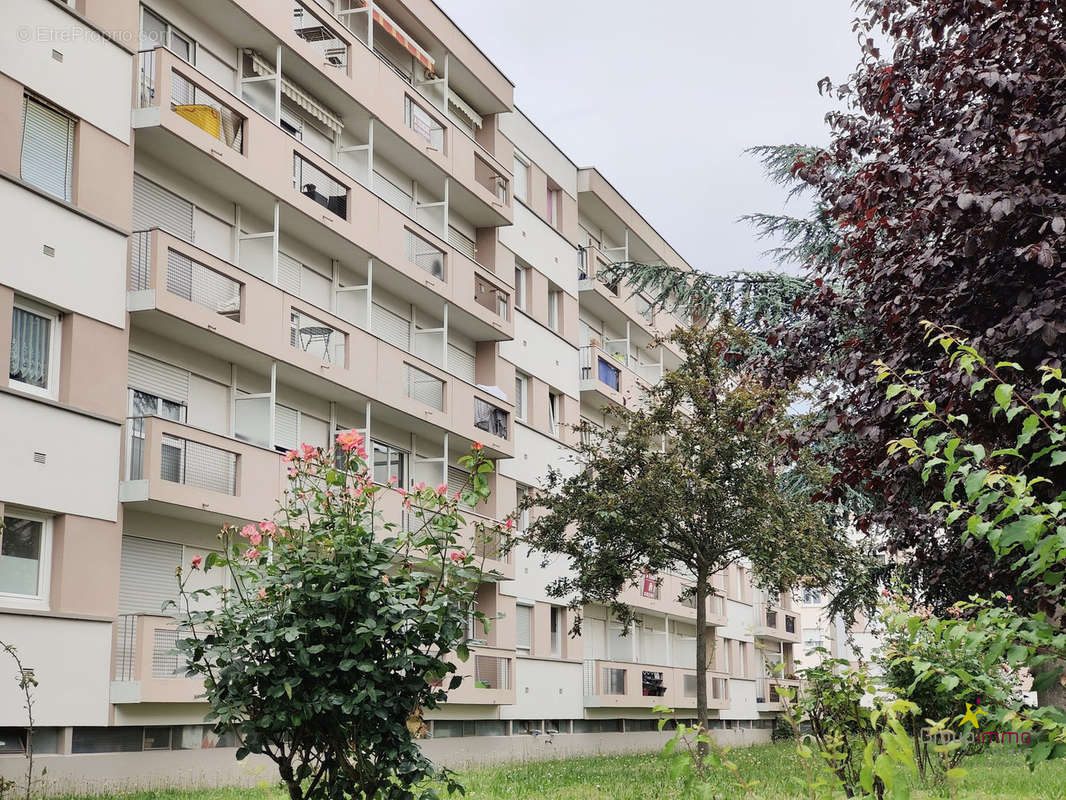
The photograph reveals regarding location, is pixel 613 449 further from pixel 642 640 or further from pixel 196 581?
pixel 642 640

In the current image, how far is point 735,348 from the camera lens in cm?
2627

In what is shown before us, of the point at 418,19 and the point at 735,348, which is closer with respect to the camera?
the point at 735,348

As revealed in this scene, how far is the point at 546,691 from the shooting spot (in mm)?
33312

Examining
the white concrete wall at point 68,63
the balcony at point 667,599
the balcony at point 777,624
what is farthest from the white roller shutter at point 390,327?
the balcony at point 777,624

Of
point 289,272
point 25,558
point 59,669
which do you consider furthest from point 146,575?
point 289,272

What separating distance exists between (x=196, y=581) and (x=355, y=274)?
8.96 m

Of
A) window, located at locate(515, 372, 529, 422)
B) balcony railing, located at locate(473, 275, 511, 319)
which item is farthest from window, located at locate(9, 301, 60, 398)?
window, located at locate(515, 372, 529, 422)

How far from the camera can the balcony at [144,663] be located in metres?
17.7

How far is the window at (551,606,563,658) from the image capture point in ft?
115

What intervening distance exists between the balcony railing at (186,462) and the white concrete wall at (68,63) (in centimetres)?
473

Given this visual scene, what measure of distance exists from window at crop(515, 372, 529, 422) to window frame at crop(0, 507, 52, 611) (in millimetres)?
18593

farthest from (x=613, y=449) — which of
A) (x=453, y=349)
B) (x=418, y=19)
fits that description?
(x=418, y=19)

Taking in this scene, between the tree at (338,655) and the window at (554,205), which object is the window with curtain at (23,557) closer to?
the tree at (338,655)

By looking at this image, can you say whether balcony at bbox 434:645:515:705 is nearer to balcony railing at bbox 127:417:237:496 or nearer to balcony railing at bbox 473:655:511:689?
balcony railing at bbox 473:655:511:689
